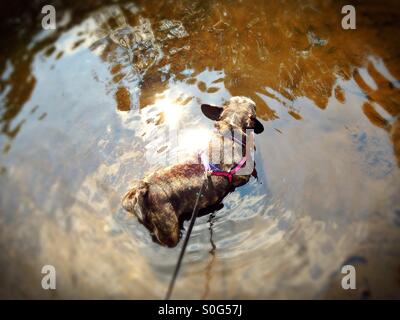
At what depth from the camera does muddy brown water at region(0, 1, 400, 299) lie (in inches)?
146

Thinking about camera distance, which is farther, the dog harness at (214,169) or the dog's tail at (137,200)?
the dog harness at (214,169)

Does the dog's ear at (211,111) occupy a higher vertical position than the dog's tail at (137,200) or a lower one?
higher

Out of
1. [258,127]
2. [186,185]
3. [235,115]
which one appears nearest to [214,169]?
[186,185]

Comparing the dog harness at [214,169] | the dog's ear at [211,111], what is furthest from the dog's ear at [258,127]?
the dog harness at [214,169]

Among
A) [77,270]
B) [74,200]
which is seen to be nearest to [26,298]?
[77,270]

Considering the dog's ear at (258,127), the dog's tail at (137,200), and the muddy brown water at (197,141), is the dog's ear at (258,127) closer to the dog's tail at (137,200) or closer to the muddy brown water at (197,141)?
the muddy brown water at (197,141)

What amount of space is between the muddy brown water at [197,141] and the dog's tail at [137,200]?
10.6 inches

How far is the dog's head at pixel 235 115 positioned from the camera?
4.92 metres

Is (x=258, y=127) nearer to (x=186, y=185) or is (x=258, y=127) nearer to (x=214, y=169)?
(x=214, y=169)

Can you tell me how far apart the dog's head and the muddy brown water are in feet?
0.69

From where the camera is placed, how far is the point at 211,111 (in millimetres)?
A: 5359

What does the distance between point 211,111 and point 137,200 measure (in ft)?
7.55

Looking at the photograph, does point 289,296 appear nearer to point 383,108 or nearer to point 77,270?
point 77,270

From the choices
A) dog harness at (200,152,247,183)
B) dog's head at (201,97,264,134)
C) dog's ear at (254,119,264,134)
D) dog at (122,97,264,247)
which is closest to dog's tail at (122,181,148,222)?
dog at (122,97,264,247)
